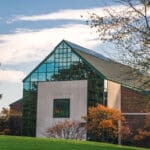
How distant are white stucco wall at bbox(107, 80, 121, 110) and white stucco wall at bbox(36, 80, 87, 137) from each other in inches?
106

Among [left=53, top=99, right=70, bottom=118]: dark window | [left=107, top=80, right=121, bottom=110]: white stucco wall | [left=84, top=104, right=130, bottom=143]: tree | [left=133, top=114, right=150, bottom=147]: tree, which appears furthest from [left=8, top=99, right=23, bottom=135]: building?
[left=133, top=114, right=150, bottom=147]: tree

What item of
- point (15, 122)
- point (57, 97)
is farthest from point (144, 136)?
point (15, 122)

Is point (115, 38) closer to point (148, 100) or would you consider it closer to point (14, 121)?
point (148, 100)

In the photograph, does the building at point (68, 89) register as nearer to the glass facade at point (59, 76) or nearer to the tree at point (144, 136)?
the glass facade at point (59, 76)

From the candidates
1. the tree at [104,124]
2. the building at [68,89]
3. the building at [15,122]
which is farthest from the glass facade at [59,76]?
the tree at [104,124]

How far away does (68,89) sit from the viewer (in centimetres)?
5975

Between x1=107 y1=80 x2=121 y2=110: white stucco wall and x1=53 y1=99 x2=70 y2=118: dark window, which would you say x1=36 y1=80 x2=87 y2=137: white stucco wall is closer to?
x1=53 y1=99 x2=70 y2=118: dark window

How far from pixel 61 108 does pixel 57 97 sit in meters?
1.39

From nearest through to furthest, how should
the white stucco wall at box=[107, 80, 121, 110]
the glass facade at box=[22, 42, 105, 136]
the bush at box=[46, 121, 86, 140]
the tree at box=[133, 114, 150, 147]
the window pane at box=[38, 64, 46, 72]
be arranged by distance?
the bush at box=[46, 121, 86, 140]
the tree at box=[133, 114, 150, 147]
the glass facade at box=[22, 42, 105, 136]
the white stucco wall at box=[107, 80, 121, 110]
the window pane at box=[38, 64, 46, 72]

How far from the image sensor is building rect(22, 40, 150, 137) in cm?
5809

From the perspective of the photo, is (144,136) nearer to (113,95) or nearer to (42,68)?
(113,95)

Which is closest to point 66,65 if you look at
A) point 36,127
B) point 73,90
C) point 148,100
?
point 73,90

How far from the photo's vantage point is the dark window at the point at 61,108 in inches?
2328

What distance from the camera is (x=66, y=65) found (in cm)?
5909
